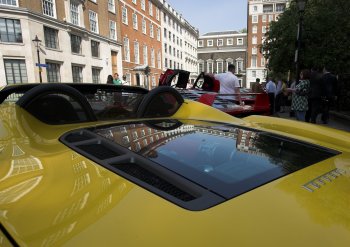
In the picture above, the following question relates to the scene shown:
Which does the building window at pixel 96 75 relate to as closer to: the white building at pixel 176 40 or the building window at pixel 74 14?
the building window at pixel 74 14

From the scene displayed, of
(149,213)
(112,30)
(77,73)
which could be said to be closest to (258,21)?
(112,30)

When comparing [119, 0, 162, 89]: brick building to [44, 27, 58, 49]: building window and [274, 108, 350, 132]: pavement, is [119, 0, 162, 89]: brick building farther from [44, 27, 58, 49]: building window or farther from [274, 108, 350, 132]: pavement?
[274, 108, 350, 132]: pavement

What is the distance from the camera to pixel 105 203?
2.98 feet

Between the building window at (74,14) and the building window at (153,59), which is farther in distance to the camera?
the building window at (153,59)

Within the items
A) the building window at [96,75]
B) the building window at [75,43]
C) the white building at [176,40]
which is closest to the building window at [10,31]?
the building window at [75,43]

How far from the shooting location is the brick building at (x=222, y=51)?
9031 centimetres

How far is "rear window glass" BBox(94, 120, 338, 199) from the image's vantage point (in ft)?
3.69

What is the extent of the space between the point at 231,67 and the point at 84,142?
6.30 meters

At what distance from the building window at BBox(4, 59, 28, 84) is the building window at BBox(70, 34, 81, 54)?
5.61m

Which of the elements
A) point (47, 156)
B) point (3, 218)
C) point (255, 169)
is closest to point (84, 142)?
point (47, 156)

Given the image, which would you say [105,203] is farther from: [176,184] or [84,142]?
[84,142]

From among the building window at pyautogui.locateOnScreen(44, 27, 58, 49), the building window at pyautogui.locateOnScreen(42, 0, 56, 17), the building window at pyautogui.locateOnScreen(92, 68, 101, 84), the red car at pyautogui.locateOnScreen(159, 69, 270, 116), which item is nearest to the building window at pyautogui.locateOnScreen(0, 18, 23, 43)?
the building window at pyautogui.locateOnScreen(44, 27, 58, 49)

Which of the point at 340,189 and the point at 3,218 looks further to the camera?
the point at 340,189

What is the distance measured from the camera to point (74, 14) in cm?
2480
